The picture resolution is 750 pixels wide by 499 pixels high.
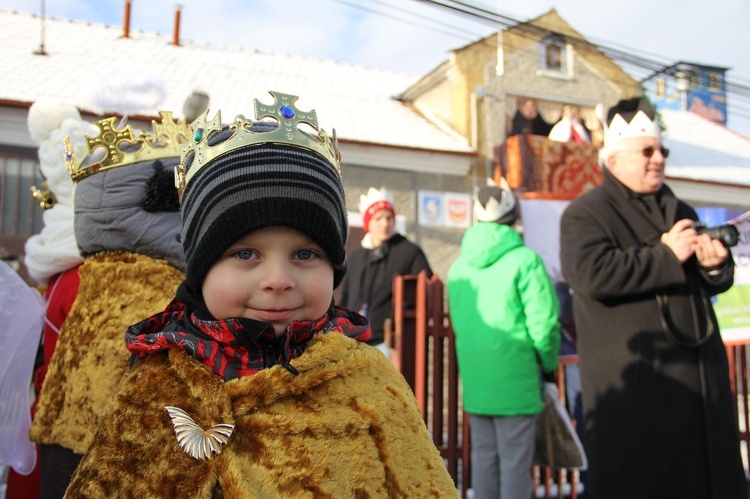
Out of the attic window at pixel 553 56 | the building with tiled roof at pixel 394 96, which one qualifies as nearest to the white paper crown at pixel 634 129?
the building with tiled roof at pixel 394 96

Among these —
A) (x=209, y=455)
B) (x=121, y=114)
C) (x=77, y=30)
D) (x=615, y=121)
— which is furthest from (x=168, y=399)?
(x=77, y=30)

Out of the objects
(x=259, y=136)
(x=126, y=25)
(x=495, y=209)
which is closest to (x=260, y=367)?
(x=259, y=136)

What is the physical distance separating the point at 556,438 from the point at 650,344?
1.27 meters

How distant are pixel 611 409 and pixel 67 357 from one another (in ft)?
6.64

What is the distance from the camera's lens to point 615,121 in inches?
118

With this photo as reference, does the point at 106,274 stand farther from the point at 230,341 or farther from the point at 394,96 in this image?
the point at 394,96

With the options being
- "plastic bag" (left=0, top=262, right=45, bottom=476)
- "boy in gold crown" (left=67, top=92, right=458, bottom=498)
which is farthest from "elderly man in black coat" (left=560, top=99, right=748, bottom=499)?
"plastic bag" (left=0, top=262, right=45, bottom=476)

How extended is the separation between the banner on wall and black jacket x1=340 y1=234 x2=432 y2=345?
17.5ft

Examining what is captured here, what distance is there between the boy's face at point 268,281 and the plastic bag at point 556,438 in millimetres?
2607

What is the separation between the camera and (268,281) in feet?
4.17

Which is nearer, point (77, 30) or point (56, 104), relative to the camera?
point (56, 104)

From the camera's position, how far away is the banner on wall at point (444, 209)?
33.8 ft

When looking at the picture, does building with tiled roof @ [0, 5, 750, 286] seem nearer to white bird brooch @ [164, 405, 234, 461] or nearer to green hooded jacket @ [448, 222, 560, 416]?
green hooded jacket @ [448, 222, 560, 416]

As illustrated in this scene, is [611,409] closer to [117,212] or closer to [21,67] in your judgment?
[117,212]
